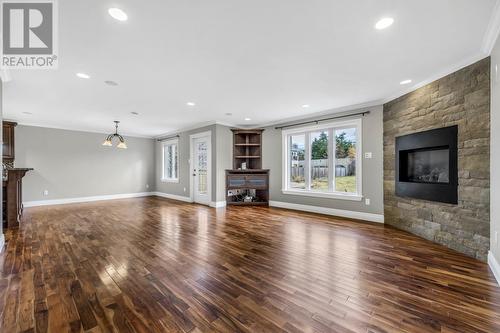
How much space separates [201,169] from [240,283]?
197 inches

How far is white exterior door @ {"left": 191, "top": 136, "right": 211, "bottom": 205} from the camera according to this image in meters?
6.38

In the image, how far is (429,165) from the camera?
345 cm

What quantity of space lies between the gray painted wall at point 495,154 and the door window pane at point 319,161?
2860 mm

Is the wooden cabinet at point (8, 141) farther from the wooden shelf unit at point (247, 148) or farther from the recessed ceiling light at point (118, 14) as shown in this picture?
the recessed ceiling light at point (118, 14)

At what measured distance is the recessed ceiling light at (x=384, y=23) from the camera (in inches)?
73.9

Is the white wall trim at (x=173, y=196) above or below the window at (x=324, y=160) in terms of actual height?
below

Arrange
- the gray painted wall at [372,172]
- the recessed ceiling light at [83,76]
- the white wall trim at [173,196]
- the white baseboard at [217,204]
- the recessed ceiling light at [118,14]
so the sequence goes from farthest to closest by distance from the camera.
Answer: the white wall trim at [173,196], the white baseboard at [217,204], the gray painted wall at [372,172], the recessed ceiling light at [83,76], the recessed ceiling light at [118,14]

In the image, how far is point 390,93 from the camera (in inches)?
149

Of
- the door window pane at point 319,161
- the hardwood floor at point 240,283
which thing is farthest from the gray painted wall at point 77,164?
the door window pane at point 319,161

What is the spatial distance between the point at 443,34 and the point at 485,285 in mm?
2440

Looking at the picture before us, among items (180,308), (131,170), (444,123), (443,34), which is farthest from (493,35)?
(131,170)

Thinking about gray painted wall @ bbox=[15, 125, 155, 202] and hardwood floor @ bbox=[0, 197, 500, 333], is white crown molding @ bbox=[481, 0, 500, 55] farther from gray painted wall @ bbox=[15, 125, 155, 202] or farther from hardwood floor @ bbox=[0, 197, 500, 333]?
gray painted wall @ bbox=[15, 125, 155, 202]

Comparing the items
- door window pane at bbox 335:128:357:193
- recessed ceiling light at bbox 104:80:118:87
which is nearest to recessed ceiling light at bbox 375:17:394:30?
door window pane at bbox 335:128:357:193

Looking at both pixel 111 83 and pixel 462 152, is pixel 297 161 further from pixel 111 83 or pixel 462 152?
pixel 111 83
